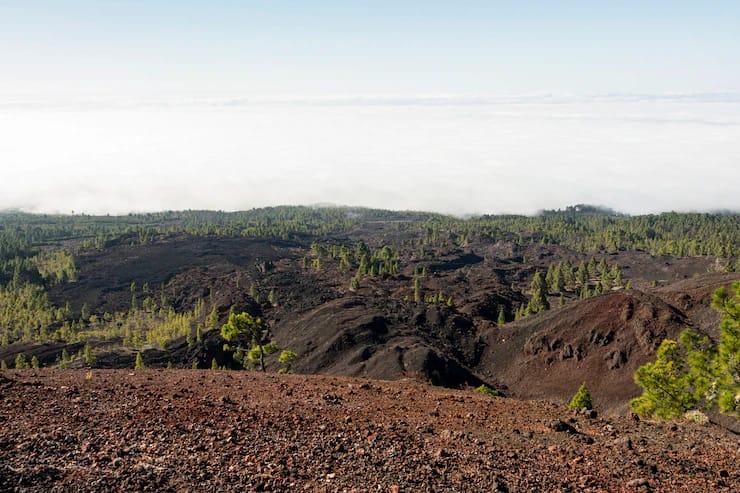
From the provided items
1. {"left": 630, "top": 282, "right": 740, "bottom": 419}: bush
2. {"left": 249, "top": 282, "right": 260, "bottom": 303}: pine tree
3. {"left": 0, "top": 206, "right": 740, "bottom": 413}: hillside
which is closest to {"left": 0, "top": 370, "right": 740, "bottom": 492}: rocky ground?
{"left": 630, "top": 282, "right": 740, "bottom": 419}: bush

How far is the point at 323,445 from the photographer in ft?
46.9

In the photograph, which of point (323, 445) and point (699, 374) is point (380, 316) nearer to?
point (699, 374)

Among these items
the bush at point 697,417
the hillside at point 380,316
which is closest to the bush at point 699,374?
the bush at point 697,417

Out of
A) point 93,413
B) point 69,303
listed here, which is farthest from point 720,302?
point 69,303

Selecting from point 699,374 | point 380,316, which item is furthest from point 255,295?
point 699,374

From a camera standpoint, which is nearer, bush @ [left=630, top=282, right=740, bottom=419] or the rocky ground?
the rocky ground

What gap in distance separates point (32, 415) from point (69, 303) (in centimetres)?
16348

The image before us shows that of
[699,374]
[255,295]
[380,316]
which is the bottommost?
[255,295]

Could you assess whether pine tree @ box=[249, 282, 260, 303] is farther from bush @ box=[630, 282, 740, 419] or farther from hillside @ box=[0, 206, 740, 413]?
bush @ box=[630, 282, 740, 419]

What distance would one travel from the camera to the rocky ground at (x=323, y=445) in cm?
1232

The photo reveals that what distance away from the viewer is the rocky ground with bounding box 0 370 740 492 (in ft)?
40.4

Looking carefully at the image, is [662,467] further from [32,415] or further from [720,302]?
[32,415]

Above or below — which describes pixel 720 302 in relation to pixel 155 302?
above

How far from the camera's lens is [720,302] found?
20062mm
